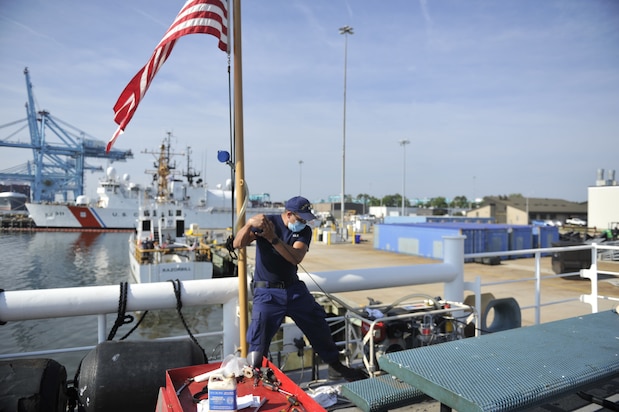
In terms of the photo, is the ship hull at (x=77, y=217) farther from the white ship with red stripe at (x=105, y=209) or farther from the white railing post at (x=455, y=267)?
the white railing post at (x=455, y=267)

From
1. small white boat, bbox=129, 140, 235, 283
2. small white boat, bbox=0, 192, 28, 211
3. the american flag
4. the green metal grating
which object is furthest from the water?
small white boat, bbox=129, 140, 235, 283

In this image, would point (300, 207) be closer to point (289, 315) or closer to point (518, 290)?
point (289, 315)

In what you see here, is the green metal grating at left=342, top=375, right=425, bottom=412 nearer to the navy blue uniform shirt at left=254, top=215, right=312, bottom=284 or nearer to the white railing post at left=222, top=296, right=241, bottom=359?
→ the navy blue uniform shirt at left=254, top=215, right=312, bottom=284

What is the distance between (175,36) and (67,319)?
14816mm

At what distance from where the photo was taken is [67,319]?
1398 cm

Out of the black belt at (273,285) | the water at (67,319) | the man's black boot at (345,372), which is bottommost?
the water at (67,319)

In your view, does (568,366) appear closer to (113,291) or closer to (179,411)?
(179,411)

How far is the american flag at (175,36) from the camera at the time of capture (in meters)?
2.71

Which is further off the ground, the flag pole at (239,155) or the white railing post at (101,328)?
the flag pole at (239,155)

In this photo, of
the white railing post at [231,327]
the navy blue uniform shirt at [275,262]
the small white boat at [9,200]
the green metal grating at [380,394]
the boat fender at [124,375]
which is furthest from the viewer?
the small white boat at [9,200]

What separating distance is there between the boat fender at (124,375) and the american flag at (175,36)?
4.94 ft

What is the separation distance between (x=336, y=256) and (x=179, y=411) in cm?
2292

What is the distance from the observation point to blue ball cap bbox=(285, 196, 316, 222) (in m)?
2.88

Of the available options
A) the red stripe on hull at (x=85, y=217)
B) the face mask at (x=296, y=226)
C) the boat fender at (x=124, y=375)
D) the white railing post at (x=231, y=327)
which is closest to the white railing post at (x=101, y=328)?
the boat fender at (x=124, y=375)
